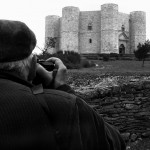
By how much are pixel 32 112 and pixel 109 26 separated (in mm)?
44632

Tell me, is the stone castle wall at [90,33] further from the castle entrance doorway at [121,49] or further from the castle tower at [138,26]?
the castle tower at [138,26]

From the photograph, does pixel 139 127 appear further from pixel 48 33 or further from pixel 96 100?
pixel 48 33

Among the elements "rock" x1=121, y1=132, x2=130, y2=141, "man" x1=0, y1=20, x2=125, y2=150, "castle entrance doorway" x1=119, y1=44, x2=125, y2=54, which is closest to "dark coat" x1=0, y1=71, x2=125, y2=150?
"man" x1=0, y1=20, x2=125, y2=150

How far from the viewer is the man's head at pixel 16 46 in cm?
143

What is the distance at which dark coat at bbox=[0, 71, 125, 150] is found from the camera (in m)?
1.29

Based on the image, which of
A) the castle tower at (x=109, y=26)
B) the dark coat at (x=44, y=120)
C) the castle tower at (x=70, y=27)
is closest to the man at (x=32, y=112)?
the dark coat at (x=44, y=120)

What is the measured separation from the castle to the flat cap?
1722 inches

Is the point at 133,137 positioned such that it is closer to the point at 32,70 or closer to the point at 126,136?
the point at 126,136

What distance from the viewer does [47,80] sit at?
5.39 feet

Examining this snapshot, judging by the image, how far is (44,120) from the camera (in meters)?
1.35

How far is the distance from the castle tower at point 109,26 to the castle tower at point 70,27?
3.88m

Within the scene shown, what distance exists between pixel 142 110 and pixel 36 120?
18.7ft

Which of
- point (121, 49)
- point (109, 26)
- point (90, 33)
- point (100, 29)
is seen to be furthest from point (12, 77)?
point (121, 49)

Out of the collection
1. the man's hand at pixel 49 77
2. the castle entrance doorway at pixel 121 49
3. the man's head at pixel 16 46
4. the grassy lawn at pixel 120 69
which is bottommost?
the grassy lawn at pixel 120 69
